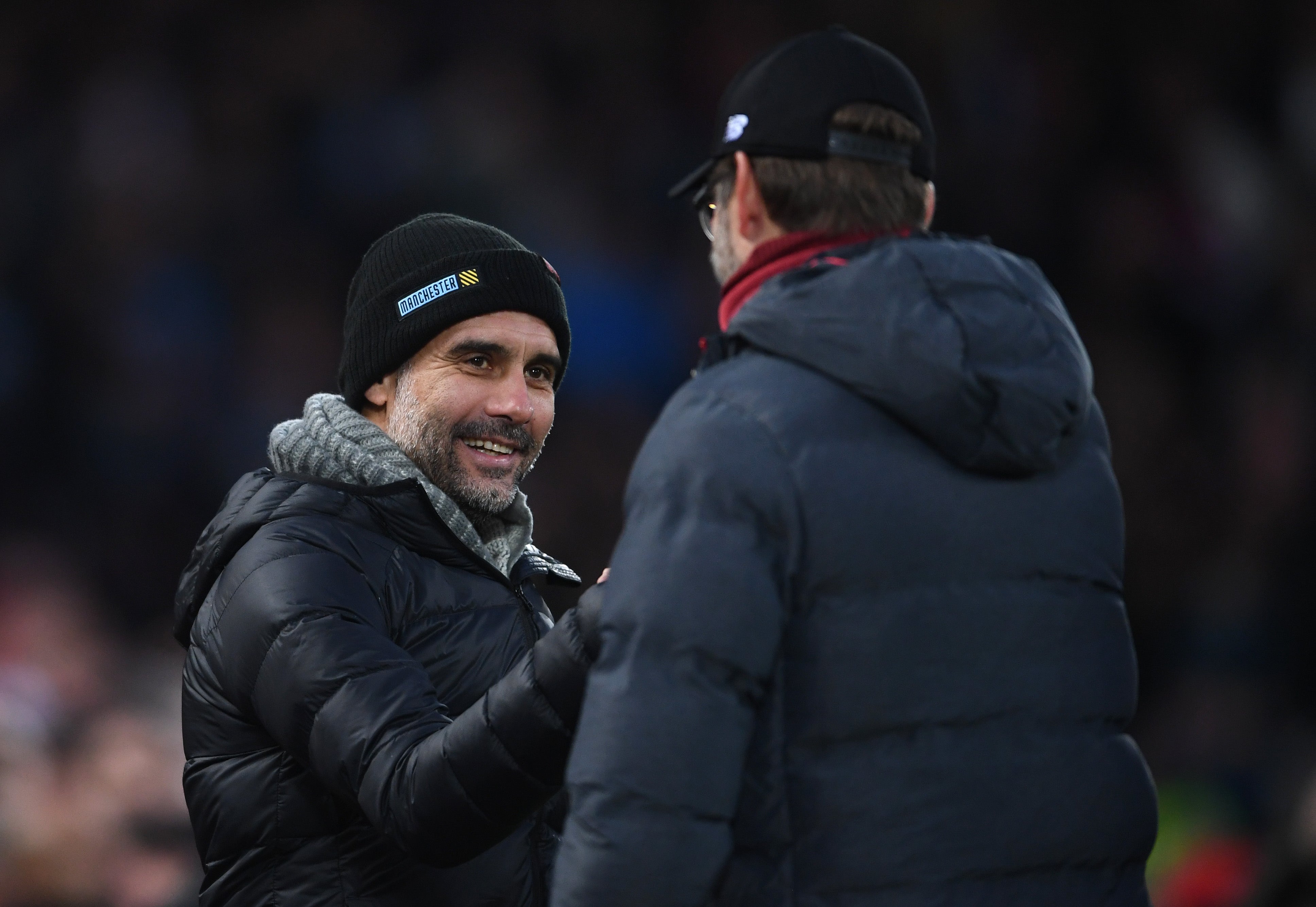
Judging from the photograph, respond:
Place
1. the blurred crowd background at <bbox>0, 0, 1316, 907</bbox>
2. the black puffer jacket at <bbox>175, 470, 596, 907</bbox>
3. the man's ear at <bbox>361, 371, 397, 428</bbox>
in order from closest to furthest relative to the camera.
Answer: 1. the black puffer jacket at <bbox>175, 470, 596, 907</bbox>
2. the man's ear at <bbox>361, 371, 397, 428</bbox>
3. the blurred crowd background at <bbox>0, 0, 1316, 907</bbox>

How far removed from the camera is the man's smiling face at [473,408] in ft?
9.73

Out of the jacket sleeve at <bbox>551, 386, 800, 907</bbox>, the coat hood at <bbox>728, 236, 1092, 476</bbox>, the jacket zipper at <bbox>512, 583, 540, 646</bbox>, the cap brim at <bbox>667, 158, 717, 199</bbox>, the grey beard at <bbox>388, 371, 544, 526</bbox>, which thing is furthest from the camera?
the grey beard at <bbox>388, 371, 544, 526</bbox>

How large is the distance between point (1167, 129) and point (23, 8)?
601cm

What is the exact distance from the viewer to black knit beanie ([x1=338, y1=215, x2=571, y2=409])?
298 cm

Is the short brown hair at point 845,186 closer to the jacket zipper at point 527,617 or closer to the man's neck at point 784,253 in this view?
the man's neck at point 784,253

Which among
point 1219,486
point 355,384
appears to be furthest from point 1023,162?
point 355,384

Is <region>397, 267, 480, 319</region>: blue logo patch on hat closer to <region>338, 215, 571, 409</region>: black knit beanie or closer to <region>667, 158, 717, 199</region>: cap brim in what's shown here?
<region>338, 215, 571, 409</region>: black knit beanie

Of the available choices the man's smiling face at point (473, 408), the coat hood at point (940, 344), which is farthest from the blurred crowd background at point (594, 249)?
the coat hood at point (940, 344)

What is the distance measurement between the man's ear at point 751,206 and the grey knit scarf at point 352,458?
915 mm

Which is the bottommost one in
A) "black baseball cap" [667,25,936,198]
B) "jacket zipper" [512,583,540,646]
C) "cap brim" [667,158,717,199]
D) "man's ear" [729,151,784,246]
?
"jacket zipper" [512,583,540,646]

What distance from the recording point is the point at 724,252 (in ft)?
7.07

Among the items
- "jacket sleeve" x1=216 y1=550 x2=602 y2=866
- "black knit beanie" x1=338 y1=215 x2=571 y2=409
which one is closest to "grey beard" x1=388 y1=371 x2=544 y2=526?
"black knit beanie" x1=338 y1=215 x2=571 y2=409

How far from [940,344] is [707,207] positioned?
Answer: 0.49 metres

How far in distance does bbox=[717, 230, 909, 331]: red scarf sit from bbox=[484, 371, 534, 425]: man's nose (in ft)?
3.14
